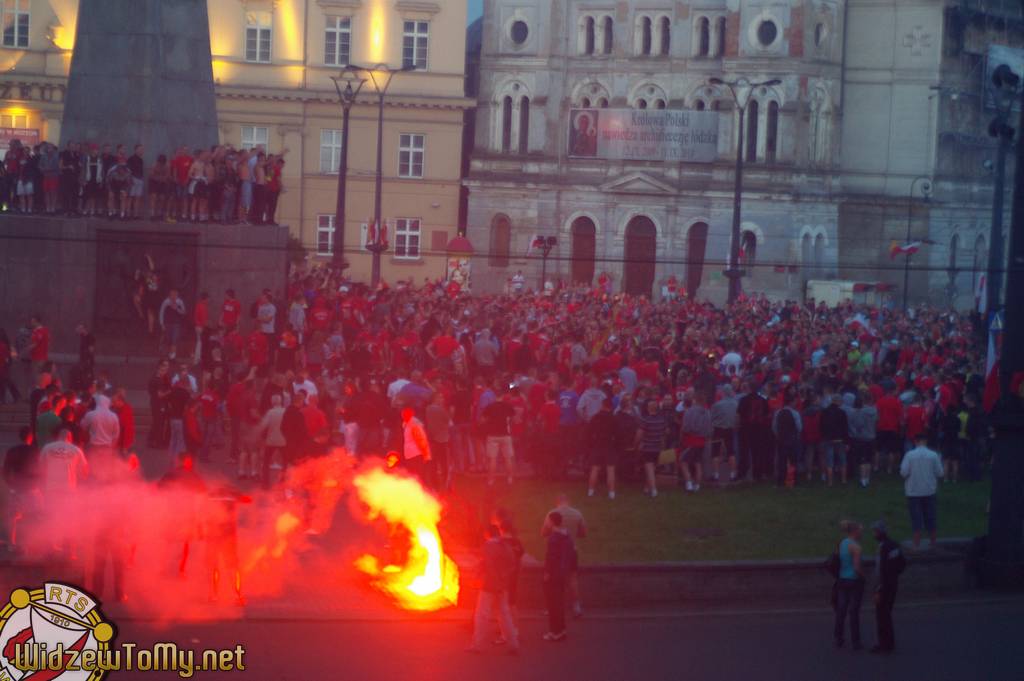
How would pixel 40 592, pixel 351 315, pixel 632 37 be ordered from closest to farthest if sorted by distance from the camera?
1. pixel 40 592
2. pixel 351 315
3. pixel 632 37

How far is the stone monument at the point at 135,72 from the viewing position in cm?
3067

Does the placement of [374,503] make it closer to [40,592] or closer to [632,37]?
[40,592]

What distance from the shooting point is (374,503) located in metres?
21.1

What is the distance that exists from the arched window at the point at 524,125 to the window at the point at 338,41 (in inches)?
357

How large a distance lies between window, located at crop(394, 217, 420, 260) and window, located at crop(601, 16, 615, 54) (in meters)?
12.2

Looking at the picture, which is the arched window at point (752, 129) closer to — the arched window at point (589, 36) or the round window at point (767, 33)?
the round window at point (767, 33)

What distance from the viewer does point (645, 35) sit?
2955 inches

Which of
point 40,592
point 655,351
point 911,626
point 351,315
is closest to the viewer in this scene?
point 40,592

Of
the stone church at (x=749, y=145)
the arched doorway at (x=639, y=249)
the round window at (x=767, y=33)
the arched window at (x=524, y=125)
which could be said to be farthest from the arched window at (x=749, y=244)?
the arched window at (x=524, y=125)

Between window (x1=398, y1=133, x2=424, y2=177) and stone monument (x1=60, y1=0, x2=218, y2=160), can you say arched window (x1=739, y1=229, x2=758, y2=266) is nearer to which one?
window (x1=398, y1=133, x2=424, y2=177)

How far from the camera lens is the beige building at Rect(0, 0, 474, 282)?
224 ft

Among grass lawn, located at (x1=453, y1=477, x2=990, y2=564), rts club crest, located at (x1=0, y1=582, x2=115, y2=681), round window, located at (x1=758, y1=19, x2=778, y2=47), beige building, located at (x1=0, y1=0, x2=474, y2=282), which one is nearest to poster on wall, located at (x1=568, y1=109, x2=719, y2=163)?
round window, located at (x1=758, y1=19, x2=778, y2=47)

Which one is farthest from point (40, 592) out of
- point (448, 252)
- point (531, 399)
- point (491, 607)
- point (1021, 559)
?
point (448, 252)

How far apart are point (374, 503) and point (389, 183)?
4879 cm
